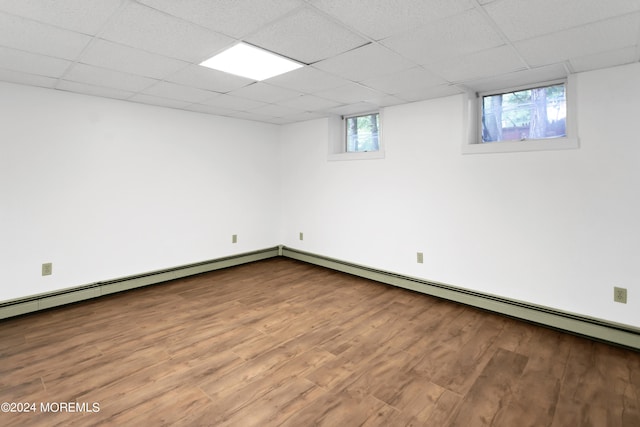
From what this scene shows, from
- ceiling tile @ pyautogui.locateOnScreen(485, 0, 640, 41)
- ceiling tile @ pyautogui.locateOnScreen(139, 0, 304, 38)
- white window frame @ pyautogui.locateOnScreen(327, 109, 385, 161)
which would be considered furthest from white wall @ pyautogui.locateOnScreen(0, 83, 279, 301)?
ceiling tile @ pyautogui.locateOnScreen(485, 0, 640, 41)

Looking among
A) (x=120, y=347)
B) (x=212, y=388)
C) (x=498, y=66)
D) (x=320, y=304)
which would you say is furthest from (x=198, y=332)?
(x=498, y=66)

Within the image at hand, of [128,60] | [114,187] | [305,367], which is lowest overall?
[305,367]

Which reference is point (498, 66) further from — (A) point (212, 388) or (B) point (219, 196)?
(B) point (219, 196)

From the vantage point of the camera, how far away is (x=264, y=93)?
353 cm

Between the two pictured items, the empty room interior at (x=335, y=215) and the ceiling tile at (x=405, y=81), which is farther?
the ceiling tile at (x=405, y=81)

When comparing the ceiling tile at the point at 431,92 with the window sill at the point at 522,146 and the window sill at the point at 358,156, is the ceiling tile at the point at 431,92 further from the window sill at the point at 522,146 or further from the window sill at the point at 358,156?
the window sill at the point at 358,156

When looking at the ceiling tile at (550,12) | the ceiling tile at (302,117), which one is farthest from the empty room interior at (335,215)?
the ceiling tile at (302,117)

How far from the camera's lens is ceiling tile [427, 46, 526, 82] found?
8.00 ft

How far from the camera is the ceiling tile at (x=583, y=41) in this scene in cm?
197

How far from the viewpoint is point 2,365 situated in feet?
7.82

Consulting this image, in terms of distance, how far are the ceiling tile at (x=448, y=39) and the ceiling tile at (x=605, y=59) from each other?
2.85 feet

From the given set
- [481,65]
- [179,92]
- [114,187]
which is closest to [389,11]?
[481,65]

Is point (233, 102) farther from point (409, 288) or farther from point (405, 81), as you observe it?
point (409, 288)

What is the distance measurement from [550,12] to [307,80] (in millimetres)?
A: 1885
